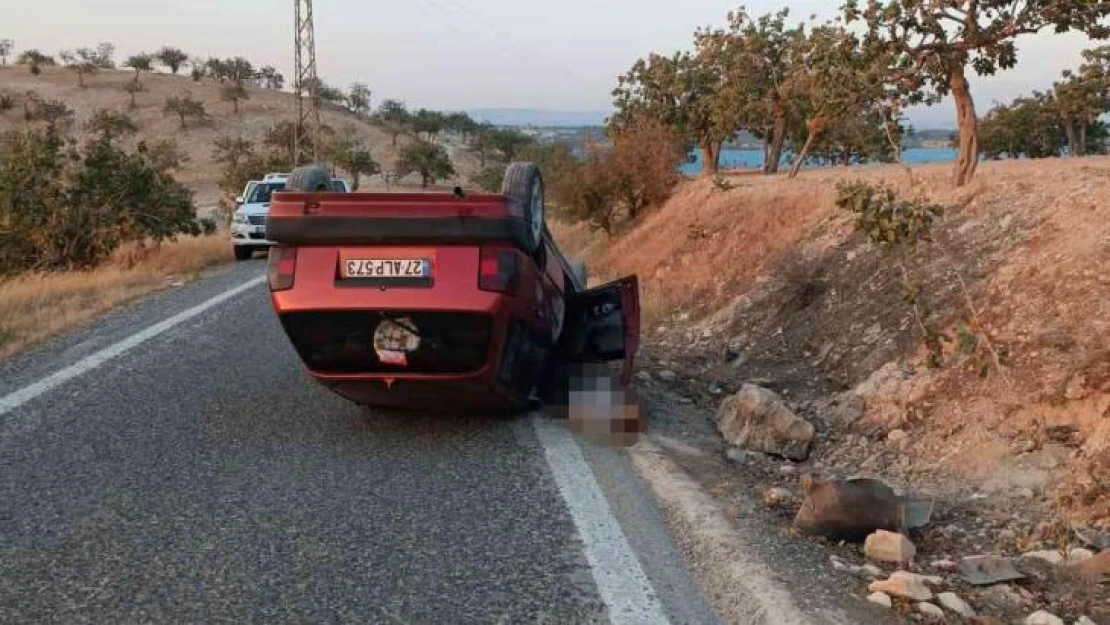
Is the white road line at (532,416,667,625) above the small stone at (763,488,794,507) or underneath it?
above

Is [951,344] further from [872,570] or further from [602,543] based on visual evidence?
[602,543]

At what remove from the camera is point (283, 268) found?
5.79m

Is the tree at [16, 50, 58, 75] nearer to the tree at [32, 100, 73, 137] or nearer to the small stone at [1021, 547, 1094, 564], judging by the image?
the tree at [32, 100, 73, 137]

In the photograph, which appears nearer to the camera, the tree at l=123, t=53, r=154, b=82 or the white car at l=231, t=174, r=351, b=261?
the white car at l=231, t=174, r=351, b=261

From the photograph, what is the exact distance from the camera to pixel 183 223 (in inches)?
944

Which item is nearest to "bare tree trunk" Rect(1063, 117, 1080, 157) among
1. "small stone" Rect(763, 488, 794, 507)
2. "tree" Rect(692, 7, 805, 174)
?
"tree" Rect(692, 7, 805, 174)

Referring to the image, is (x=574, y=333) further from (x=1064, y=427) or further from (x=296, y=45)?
(x=296, y=45)

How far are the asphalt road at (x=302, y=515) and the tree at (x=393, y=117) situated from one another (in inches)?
3688

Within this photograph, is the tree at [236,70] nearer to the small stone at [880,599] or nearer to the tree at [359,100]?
the tree at [359,100]

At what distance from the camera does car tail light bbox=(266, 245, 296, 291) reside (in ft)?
18.9

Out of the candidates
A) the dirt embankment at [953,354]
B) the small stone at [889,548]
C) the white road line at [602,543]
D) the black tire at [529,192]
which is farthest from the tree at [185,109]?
the small stone at [889,548]

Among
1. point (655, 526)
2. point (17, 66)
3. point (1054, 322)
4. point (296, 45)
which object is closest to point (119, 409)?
point (655, 526)

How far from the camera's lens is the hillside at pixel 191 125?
286 feet

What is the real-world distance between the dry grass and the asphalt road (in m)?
3.27
